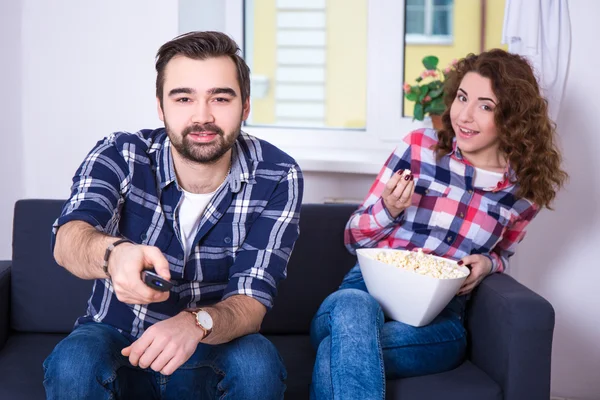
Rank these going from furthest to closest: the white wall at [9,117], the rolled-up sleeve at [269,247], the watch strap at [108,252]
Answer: the white wall at [9,117], the rolled-up sleeve at [269,247], the watch strap at [108,252]

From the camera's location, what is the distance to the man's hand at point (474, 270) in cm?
206

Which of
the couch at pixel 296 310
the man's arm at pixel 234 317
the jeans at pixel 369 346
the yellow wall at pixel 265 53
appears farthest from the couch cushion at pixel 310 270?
the yellow wall at pixel 265 53

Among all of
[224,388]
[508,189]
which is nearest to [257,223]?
[224,388]

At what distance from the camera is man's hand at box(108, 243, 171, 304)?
131 centimetres

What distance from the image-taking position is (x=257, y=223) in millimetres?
1861

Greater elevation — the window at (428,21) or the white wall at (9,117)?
the window at (428,21)

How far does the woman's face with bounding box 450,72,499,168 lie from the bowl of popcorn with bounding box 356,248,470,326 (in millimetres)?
354

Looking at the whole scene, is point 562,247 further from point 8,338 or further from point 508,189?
point 8,338

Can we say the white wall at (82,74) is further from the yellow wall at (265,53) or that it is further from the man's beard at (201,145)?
the man's beard at (201,145)

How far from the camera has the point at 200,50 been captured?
181 centimetres

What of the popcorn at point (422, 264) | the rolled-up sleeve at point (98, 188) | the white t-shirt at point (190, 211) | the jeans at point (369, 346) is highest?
the rolled-up sleeve at point (98, 188)

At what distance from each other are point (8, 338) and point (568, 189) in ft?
5.95

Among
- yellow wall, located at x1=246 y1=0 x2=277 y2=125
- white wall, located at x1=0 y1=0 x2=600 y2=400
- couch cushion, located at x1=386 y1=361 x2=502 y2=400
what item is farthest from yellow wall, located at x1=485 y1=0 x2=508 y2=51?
couch cushion, located at x1=386 y1=361 x2=502 y2=400

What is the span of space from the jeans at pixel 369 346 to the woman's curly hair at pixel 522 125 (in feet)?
1.25
